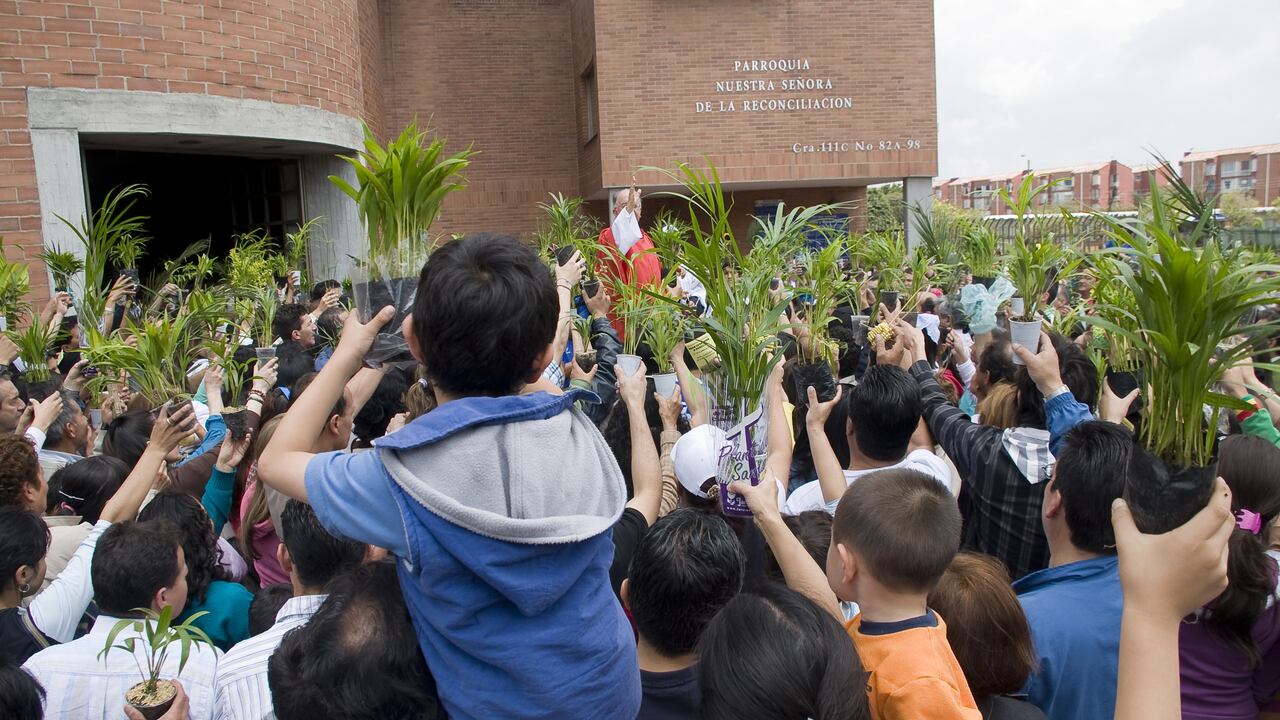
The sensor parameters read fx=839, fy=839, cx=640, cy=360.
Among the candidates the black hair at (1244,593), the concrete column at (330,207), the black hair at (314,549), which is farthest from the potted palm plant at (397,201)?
the concrete column at (330,207)

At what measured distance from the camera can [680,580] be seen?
6.20ft

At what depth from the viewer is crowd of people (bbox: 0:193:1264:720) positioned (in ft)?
4.65

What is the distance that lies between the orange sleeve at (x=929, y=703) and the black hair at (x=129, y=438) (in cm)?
331

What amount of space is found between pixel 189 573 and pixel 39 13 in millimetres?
9402

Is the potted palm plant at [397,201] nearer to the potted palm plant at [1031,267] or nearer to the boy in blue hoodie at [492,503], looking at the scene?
the boy in blue hoodie at [492,503]

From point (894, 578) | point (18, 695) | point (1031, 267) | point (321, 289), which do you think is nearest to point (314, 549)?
point (18, 695)

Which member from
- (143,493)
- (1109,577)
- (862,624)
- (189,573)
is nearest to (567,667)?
(862,624)

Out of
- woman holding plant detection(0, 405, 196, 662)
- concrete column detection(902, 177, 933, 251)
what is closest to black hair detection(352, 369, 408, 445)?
woman holding plant detection(0, 405, 196, 662)

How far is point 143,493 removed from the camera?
107 inches

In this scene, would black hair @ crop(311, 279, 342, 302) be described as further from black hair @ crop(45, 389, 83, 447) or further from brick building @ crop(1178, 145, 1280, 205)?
brick building @ crop(1178, 145, 1280, 205)

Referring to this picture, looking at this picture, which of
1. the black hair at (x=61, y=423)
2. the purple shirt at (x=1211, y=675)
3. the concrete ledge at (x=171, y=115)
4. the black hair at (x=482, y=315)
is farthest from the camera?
the concrete ledge at (x=171, y=115)

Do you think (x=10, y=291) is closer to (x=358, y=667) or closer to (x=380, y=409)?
(x=380, y=409)

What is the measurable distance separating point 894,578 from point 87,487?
3032 mm

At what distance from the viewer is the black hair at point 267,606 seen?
2484 mm
